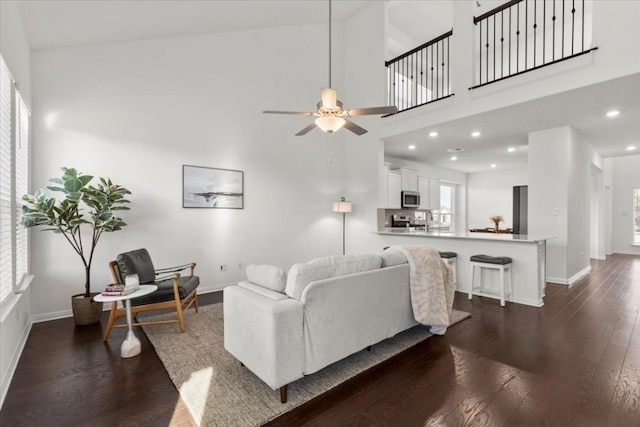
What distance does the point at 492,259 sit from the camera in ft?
13.6

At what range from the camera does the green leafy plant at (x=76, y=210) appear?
307 cm

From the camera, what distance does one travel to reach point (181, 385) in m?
2.17

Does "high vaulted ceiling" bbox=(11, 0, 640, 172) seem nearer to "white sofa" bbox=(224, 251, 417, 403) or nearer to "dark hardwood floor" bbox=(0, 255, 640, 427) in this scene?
"dark hardwood floor" bbox=(0, 255, 640, 427)

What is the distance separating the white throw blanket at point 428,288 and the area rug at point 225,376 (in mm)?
247

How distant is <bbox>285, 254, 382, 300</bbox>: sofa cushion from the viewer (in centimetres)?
213

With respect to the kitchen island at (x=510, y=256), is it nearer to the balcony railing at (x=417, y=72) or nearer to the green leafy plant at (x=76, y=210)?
the balcony railing at (x=417, y=72)

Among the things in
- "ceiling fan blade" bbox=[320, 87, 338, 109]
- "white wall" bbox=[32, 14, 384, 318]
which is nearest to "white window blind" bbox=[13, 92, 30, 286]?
"white wall" bbox=[32, 14, 384, 318]

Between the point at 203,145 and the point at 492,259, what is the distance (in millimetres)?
4594

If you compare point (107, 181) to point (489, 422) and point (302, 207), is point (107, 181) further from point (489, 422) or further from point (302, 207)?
point (489, 422)

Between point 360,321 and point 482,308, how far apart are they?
94.4 inches

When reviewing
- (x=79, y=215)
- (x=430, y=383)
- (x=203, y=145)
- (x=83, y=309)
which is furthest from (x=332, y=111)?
(x=83, y=309)

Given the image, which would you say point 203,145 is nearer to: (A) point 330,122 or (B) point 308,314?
(A) point 330,122

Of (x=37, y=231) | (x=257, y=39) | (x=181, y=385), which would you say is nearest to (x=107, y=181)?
(x=37, y=231)

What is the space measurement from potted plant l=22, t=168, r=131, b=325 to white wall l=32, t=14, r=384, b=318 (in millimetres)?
249
